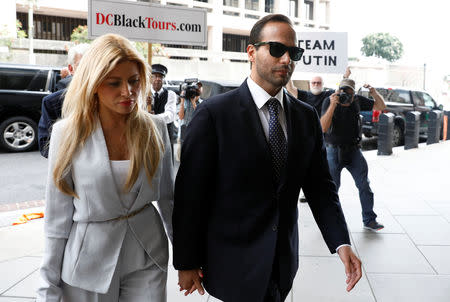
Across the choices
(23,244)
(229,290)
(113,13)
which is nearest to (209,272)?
(229,290)

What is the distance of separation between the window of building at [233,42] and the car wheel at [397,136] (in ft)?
150

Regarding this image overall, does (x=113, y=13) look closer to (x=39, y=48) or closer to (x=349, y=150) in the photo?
(x=349, y=150)

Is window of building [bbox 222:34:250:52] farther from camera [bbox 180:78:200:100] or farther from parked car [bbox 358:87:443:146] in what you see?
camera [bbox 180:78:200:100]

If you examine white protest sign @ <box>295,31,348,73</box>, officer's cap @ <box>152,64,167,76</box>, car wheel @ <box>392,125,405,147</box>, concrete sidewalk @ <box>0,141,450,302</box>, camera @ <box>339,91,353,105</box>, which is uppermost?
white protest sign @ <box>295,31,348,73</box>

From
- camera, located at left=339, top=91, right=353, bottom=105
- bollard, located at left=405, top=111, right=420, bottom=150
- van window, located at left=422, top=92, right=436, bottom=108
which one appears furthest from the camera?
van window, located at left=422, top=92, right=436, bottom=108

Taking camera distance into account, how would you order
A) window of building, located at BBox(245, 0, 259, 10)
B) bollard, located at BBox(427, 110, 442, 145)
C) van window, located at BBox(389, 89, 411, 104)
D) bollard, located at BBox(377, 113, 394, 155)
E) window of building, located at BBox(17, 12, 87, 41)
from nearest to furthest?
1. bollard, located at BBox(377, 113, 394, 155)
2. bollard, located at BBox(427, 110, 442, 145)
3. van window, located at BBox(389, 89, 411, 104)
4. window of building, located at BBox(17, 12, 87, 41)
5. window of building, located at BBox(245, 0, 259, 10)

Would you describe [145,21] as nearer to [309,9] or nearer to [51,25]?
[51,25]

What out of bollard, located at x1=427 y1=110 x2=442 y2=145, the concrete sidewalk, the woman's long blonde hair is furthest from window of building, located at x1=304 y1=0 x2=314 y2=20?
the woman's long blonde hair

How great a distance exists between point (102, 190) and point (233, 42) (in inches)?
2396

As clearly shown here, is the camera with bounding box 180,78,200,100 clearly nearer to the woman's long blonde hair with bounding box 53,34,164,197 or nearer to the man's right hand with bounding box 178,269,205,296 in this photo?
the woman's long blonde hair with bounding box 53,34,164,197

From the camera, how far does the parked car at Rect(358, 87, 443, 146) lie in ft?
51.6

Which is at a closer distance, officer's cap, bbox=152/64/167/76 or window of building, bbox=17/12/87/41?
officer's cap, bbox=152/64/167/76

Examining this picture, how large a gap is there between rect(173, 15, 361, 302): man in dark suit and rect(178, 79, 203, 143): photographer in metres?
7.40

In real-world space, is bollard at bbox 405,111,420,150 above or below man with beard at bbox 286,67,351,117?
below
